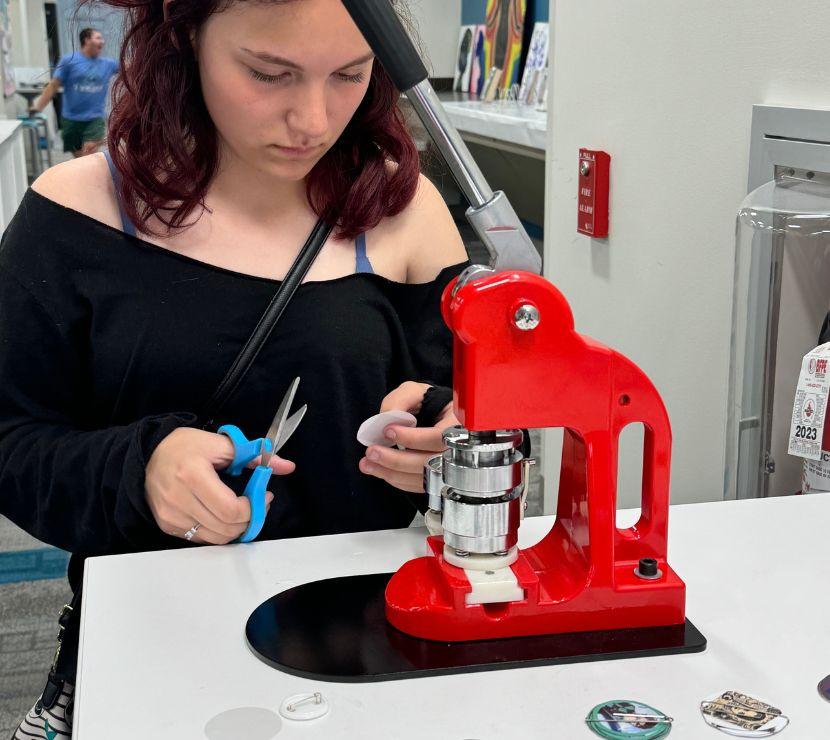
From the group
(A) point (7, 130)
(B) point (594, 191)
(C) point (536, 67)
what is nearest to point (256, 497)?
(B) point (594, 191)

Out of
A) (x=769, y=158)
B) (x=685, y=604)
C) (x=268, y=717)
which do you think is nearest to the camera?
(x=268, y=717)

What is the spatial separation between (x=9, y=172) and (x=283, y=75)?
15.7 ft

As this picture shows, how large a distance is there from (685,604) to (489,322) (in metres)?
0.26

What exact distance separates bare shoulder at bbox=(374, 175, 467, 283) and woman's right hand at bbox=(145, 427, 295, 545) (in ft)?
1.09

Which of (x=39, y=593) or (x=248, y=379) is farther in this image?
(x=39, y=593)

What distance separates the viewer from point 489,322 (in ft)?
2.21

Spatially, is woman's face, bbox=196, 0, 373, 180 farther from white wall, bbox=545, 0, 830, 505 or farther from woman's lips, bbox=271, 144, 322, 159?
white wall, bbox=545, 0, 830, 505

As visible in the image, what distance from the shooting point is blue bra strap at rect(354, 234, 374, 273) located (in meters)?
1.08

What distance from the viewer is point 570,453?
2.49 feet

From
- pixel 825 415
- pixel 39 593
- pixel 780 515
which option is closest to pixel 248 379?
pixel 780 515

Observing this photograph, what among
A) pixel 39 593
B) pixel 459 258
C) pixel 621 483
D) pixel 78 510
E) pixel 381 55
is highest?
pixel 381 55

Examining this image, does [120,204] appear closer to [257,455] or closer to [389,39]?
[257,455]

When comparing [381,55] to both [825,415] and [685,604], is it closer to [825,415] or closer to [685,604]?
[685,604]

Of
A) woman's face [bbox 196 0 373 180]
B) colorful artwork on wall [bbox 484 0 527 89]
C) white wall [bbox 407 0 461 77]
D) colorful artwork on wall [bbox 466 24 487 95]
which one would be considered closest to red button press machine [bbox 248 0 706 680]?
woman's face [bbox 196 0 373 180]
